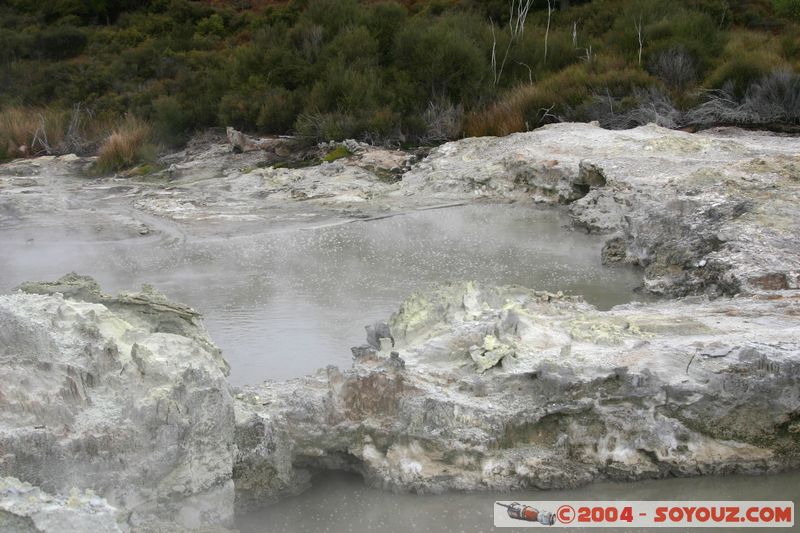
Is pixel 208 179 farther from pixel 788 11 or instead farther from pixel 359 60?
pixel 788 11

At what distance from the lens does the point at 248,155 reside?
10016mm

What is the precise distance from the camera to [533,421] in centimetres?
307

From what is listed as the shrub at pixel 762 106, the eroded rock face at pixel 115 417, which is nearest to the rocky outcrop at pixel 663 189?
the shrub at pixel 762 106

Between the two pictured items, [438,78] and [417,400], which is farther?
[438,78]

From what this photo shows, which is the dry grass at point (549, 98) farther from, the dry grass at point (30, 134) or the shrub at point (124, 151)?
→ the dry grass at point (30, 134)

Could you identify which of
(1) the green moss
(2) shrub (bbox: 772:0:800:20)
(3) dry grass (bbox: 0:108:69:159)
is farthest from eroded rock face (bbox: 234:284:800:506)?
(2) shrub (bbox: 772:0:800:20)

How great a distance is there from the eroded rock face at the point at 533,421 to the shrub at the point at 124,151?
7626 mm

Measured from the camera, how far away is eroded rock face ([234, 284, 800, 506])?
301cm

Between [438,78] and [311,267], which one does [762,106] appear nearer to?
[438,78]

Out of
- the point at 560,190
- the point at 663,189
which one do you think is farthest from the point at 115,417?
the point at 560,190

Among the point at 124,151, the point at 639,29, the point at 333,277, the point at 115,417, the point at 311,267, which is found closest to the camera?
the point at 115,417

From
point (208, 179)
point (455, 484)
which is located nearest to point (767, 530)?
point (455, 484)

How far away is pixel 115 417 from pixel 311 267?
3202 millimetres

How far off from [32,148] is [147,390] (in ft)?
31.5
